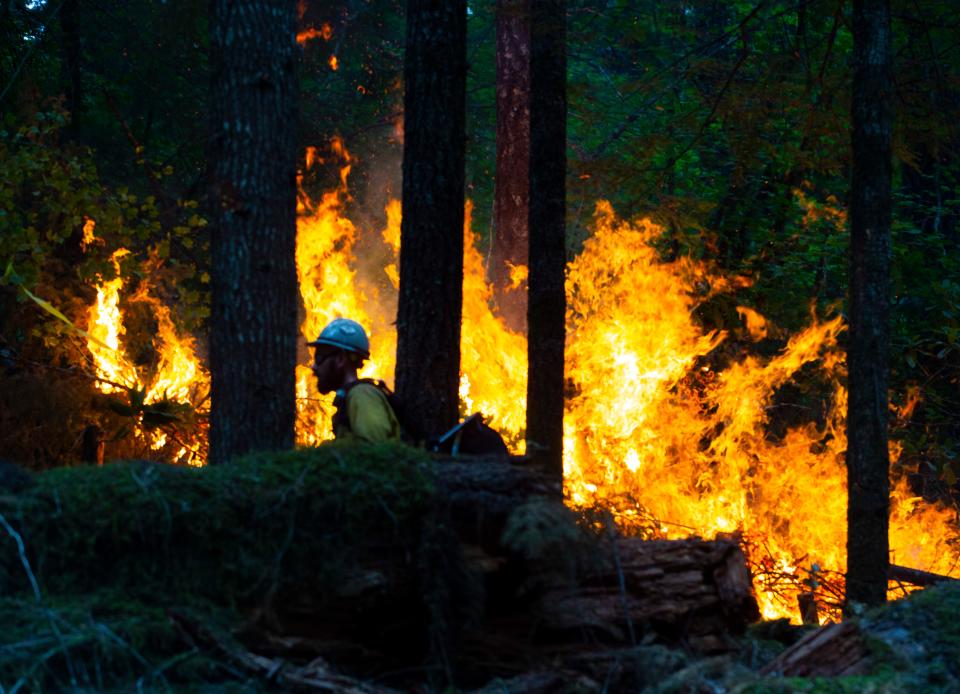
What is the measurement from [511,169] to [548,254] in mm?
4950

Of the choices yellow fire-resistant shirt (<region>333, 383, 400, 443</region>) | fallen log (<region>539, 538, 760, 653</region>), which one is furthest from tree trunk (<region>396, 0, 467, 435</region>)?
fallen log (<region>539, 538, 760, 653</region>)

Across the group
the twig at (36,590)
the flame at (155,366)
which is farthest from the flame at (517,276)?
the twig at (36,590)

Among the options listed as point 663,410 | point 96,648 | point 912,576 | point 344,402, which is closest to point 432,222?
point 344,402

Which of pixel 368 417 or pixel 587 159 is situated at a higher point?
pixel 587 159

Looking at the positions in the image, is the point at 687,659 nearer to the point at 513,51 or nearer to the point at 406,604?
the point at 406,604

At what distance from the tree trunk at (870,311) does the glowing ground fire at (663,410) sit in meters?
3.03

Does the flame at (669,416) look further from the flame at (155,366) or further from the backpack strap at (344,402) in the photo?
the backpack strap at (344,402)

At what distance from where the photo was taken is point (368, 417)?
6066 mm

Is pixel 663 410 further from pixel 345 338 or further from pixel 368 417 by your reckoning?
pixel 368 417

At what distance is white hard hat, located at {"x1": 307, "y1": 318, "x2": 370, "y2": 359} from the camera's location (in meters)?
6.64

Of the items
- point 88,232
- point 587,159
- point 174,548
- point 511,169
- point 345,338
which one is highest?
point 587,159

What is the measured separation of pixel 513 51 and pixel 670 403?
5.62m

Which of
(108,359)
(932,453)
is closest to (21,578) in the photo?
(108,359)

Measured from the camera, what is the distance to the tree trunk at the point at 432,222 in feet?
26.1
